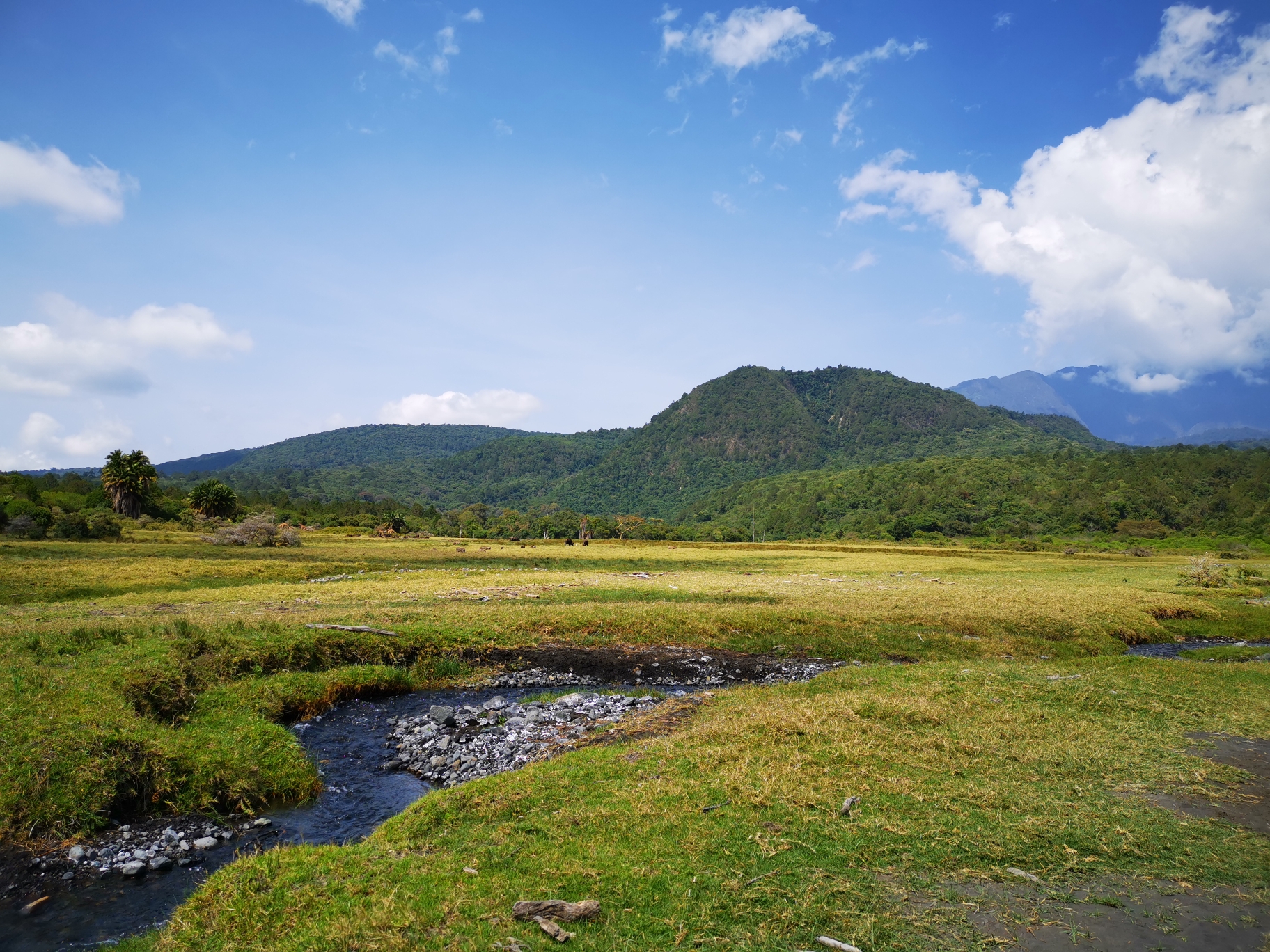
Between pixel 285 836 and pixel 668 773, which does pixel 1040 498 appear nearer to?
pixel 668 773

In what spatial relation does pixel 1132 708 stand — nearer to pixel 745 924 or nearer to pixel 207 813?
pixel 745 924

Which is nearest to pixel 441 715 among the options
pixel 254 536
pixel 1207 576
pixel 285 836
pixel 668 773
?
pixel 285 836

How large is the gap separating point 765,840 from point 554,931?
3624mm

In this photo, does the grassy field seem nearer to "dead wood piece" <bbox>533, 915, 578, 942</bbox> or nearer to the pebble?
"dead wood piece" <bbox>533, 915, 578, 942</bbox>

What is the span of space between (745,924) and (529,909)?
8.53 feet

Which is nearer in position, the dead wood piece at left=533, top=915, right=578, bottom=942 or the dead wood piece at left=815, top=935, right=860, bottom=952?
the dead wood piece at left=815, top=935, right=860, bottom=952

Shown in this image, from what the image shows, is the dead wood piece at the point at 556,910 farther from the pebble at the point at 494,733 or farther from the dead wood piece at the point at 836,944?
the pebble at the point at 494,733

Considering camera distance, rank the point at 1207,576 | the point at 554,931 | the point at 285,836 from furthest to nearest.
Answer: the point at 1207,576, the point at 285,836, the point at 554,931

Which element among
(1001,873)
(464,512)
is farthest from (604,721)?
→ (464,512)

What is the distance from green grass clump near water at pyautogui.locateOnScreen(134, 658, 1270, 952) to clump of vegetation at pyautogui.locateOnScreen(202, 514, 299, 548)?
212ft

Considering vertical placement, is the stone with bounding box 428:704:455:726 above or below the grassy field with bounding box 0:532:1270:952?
below

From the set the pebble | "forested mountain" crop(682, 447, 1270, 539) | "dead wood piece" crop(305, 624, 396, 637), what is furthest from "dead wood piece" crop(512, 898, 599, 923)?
"forested mountain" crop(682, 447, 1270, 539)

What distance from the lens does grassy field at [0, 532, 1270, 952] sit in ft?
25.2

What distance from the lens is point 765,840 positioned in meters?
9.20
